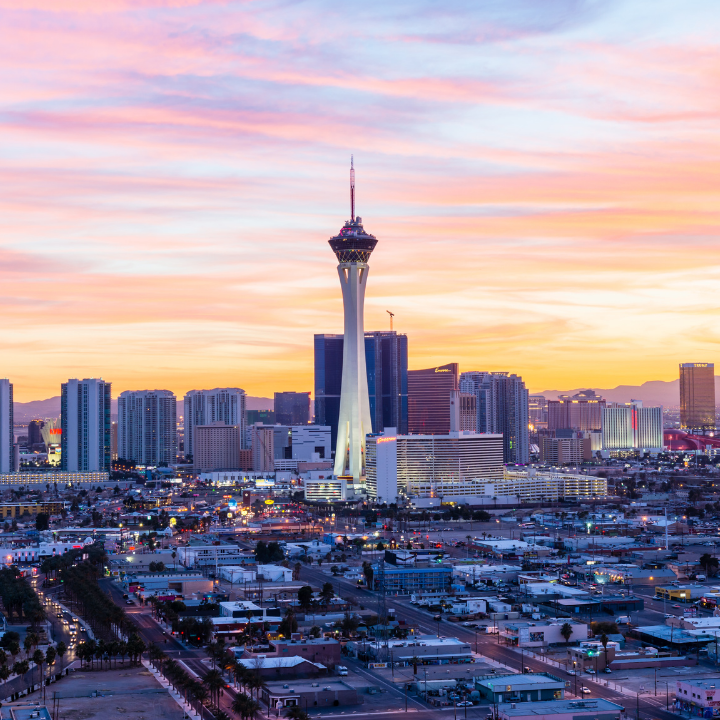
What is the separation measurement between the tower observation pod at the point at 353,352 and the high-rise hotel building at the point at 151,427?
65668 mm

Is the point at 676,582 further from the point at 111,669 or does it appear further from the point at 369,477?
the point at 369,477

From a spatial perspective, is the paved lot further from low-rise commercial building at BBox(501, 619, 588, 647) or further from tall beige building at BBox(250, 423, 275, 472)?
tall beige building at BBox(250, 423, 275, 472)

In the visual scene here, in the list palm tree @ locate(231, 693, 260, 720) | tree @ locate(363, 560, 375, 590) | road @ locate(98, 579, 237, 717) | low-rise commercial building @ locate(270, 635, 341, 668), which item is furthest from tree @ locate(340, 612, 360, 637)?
tree @ locate(363, 560, 375, 590)

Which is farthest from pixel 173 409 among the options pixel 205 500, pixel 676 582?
pixel 676 582

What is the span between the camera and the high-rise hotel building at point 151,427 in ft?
536

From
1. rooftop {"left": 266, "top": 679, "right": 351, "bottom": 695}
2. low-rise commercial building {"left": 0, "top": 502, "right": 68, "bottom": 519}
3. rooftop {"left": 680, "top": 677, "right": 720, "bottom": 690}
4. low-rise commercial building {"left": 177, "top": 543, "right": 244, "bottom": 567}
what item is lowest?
rooftop {"left": 266, "top": 679, "right": 351, "bottom": 695}

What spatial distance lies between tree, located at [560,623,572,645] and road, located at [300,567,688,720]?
1.68m

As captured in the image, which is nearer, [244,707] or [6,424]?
[244,707]

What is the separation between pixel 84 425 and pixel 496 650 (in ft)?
321

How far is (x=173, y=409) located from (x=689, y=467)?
65.4m

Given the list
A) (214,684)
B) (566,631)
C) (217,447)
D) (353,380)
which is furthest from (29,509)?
(214,684)

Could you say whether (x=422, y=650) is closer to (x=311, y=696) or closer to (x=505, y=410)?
(x=311, y=696)

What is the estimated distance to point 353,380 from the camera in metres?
99.4

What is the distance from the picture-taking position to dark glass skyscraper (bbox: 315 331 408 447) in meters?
160
